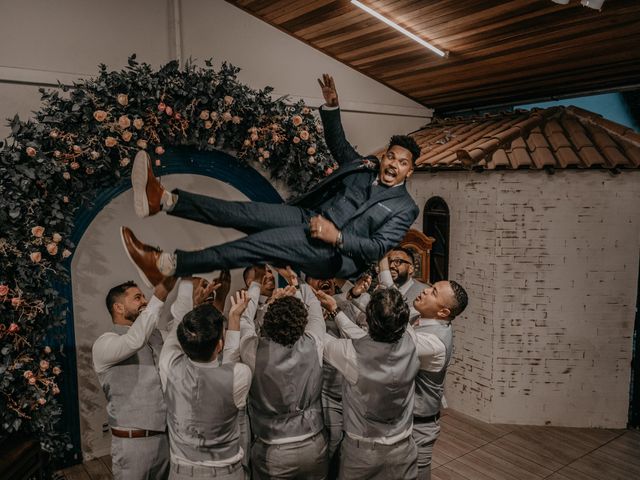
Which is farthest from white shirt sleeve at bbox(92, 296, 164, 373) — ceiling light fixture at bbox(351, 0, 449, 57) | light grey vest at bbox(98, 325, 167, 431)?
ceiling light fixture at bbox(351, 0, 449, 57)

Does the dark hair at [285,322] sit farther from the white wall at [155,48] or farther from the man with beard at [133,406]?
the white wall at [155,48]

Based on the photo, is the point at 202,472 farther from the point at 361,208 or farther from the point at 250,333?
the point at 361,208

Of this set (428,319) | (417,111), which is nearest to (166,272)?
(428,319)

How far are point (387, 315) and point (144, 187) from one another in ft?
5.20

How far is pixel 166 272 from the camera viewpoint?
8.57 feet

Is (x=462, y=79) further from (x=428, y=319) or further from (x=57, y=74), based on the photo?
(x=57, y=74)

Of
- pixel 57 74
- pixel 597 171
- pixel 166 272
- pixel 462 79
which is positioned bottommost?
pixel 166 272

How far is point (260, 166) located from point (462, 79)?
9.40 feet

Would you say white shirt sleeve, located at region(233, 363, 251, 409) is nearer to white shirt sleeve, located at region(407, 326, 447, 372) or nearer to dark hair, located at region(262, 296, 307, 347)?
dark hair, located at region(262, 296, 307, 347)

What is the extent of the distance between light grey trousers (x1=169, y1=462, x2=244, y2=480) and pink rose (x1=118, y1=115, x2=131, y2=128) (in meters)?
2.62

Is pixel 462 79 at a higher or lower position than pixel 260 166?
higher

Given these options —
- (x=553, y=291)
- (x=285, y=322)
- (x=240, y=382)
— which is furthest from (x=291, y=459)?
(x=553, y=291)

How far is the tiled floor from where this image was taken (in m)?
4.80

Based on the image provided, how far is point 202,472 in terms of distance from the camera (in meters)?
2.95
